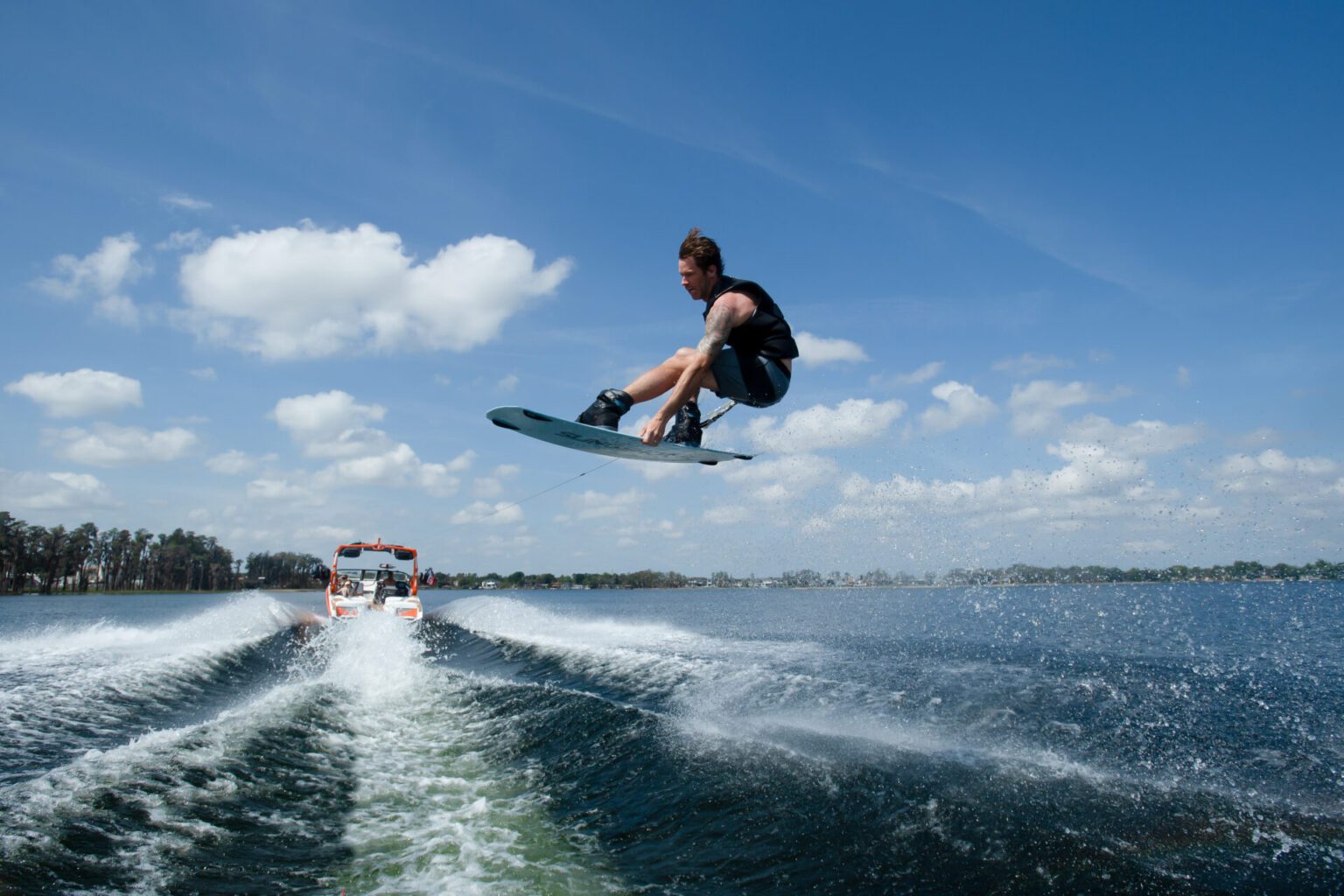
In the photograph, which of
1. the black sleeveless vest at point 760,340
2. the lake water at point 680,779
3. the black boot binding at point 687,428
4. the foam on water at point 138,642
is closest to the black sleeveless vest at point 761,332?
the black sleeveless vest at point 760,340

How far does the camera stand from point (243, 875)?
547 cm

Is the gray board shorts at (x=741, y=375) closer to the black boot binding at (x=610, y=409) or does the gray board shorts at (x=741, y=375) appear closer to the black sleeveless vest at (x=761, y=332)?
the black sleeveless vest at (x=761, y=332)

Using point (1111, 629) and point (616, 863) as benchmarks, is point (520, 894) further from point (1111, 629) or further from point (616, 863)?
point (1111, 629)

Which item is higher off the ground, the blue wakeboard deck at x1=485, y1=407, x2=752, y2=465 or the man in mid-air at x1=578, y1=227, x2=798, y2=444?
the man in mid-air at x1=578, y1=227, x2=798, y2=444

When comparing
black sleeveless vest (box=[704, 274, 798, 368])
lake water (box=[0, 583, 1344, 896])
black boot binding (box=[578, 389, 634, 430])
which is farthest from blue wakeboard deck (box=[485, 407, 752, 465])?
lake water (box=[0, 583, 1344, 896])

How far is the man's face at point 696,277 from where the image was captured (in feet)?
19.1

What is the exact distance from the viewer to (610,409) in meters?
6.30

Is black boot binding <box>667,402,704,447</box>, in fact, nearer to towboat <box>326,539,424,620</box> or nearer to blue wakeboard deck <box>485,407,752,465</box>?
blue wakeboard deck <box>485,407,752,465</box>

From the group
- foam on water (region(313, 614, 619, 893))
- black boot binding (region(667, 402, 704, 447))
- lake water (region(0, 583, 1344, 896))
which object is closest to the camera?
lake water (region(0, 583, 1344, 896))

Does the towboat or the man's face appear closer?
the man's face

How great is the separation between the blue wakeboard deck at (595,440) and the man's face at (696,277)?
1.46 m

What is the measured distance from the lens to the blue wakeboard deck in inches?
256

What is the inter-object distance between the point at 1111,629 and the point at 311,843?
28402 mm

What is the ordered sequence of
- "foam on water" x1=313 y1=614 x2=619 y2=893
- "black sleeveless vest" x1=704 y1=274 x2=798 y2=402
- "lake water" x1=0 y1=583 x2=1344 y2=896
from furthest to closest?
"black sleeveless vest" x1=704 y1=274 x2=798 y2=402 < "foam on water" x1=313 y1=614 x2=619 y2=893 < "lake water" x1=0 y1=583 x2=1344 y2=896
